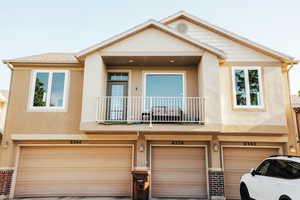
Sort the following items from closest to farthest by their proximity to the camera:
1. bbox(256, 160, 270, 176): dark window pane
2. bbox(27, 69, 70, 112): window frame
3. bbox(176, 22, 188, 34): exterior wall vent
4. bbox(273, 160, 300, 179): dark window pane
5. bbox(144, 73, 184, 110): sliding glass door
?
1. bbox(273, 160, 300, 179): dark window pane
2. bbox(256, 160, 270, 176): dark window pane
3. bbox(27, 69, 70, 112): window frame
4. bbox(144, 73, 184, 110): sliding glass door
5. bbox(176, 22, 188, 34): exterior wall vent

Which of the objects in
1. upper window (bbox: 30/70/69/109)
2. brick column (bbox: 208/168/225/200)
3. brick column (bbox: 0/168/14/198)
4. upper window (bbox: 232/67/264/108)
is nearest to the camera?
brick column (bbox: 208/168/225/200)

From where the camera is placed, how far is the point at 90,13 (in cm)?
1082

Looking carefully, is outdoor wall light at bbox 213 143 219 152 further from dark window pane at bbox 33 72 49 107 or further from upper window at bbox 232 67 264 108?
dark window pane at bbox 33 72 49 107

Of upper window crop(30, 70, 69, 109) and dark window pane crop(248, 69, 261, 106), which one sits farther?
upper window crop(30, 70, 69, 109)

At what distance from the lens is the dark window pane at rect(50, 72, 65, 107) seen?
9.88 m

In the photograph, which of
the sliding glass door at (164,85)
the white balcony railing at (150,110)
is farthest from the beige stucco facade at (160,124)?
the sliding glass door at (164,85)

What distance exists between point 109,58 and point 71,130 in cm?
363

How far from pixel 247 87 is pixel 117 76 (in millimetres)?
6058

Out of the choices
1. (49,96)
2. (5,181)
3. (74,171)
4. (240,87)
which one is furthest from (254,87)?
(5,181)

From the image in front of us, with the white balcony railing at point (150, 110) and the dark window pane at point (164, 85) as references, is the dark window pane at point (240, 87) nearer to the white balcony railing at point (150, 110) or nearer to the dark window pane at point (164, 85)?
the white balcony railing at point (150, 110)

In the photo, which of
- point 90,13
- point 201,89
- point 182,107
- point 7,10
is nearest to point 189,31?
point 201,89

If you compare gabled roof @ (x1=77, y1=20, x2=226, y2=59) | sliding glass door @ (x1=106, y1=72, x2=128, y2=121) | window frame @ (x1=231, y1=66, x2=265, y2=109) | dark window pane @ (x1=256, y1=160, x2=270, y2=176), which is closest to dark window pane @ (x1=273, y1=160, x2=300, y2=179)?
dark window pane @ (x1=256, y1=160, x2=270, y2=176)

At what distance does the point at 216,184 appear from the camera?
900cm

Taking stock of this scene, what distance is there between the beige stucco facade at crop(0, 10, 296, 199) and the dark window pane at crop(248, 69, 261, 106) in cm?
29
